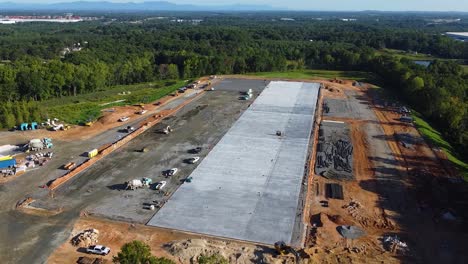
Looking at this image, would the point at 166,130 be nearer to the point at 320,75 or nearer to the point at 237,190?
the point at 237,190

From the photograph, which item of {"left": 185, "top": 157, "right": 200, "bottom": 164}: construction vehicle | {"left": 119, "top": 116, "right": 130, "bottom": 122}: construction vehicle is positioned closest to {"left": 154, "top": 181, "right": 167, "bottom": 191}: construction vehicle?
{"left": 185, "top": 157, "right": 200, "bottom": 164}: construction vehicle

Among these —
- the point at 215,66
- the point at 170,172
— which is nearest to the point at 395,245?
the point at 170,172

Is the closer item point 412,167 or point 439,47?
point 412,167

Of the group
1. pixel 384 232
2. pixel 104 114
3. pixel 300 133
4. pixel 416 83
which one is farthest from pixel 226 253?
pixel 416 83

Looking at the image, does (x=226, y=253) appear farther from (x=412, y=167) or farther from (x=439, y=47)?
(x=439, y=47)

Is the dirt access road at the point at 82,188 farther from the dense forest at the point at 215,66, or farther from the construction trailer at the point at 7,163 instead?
the dense forest at the point at 215,66

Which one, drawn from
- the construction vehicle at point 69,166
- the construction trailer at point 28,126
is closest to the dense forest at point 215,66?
the construction trailer at point 28,126

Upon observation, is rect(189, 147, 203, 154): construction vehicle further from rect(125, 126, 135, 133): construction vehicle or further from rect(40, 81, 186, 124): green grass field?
rect(40, 81, 186, 124): green grass field
